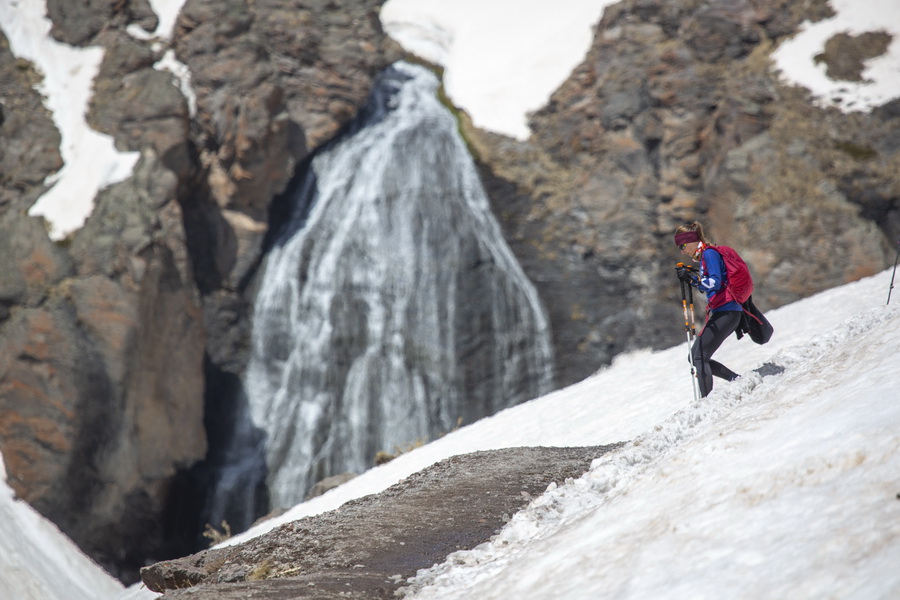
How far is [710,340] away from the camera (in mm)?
7145

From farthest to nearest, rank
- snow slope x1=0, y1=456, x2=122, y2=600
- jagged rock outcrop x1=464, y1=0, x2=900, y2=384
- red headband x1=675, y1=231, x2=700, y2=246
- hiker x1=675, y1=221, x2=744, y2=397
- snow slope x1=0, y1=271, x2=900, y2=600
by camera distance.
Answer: jagged rock outcrop x1=464, y1=0, x2=900, y2=384
snow slope x1=0, y1=456, x2=122, y2=600
red headband x1=675, y1=231, x2=700, y2=246
hiker x1=675, y1=221, x2=744, y2=397
snow slope x1=0, y1=271, x2=900, y2=600

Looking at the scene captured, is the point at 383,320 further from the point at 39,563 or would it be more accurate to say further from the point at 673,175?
the point at 39,563

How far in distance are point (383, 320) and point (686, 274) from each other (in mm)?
16130

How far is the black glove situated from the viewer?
24.5 ft

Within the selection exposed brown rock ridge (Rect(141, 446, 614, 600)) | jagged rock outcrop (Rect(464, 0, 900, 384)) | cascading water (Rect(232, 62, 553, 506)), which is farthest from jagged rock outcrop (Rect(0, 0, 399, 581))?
exposed brown rock ridge (Rect(141, 446, 614, 600))

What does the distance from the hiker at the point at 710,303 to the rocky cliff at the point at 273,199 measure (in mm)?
15168

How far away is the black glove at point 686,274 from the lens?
7.48 metres

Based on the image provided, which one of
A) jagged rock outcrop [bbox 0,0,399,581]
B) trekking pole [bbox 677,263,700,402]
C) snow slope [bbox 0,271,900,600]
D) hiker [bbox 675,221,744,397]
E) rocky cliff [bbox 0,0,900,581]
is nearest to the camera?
snow slope [bbox 0,271,900,600]

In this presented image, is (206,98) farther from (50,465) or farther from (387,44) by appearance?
(50,465)

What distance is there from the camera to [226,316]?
24688 mm

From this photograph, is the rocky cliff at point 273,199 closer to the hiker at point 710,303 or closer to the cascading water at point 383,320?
the cascading water at point 383,320

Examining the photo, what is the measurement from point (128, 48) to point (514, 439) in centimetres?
2103

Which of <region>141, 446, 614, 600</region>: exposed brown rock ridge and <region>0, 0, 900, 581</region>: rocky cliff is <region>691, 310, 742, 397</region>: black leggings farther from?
<region>0, 0, 900, 581</region>: rocky cliff

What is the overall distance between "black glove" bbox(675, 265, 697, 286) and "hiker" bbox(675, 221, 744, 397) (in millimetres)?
101
